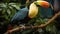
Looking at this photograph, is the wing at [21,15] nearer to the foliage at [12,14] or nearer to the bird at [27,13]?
the bird at [27,13]

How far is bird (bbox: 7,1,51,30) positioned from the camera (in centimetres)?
186

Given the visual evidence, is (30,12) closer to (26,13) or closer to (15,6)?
Answer: (26,13)

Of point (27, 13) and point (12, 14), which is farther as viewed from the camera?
point (12, 14)

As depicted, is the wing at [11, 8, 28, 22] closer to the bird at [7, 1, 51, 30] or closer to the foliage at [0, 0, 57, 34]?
the bird at [7, 1, 51, 30]

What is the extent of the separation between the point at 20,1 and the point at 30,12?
499 millimetres

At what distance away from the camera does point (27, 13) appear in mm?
1977

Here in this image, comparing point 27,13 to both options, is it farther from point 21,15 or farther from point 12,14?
point 12,14

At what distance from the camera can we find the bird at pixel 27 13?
1.86 m

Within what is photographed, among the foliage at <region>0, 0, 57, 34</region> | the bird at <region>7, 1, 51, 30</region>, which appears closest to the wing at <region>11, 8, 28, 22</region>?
the bird at <region>7, 1, 51, 30</region>

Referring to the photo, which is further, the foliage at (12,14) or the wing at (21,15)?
the foliage at (12,14)

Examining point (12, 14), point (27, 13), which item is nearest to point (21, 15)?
point (27, 13)

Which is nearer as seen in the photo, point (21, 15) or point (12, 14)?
point (21, 15)

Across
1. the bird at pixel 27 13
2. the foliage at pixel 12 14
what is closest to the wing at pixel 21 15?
the bird at pixel 27 13

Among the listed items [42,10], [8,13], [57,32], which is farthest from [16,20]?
[57,32]
